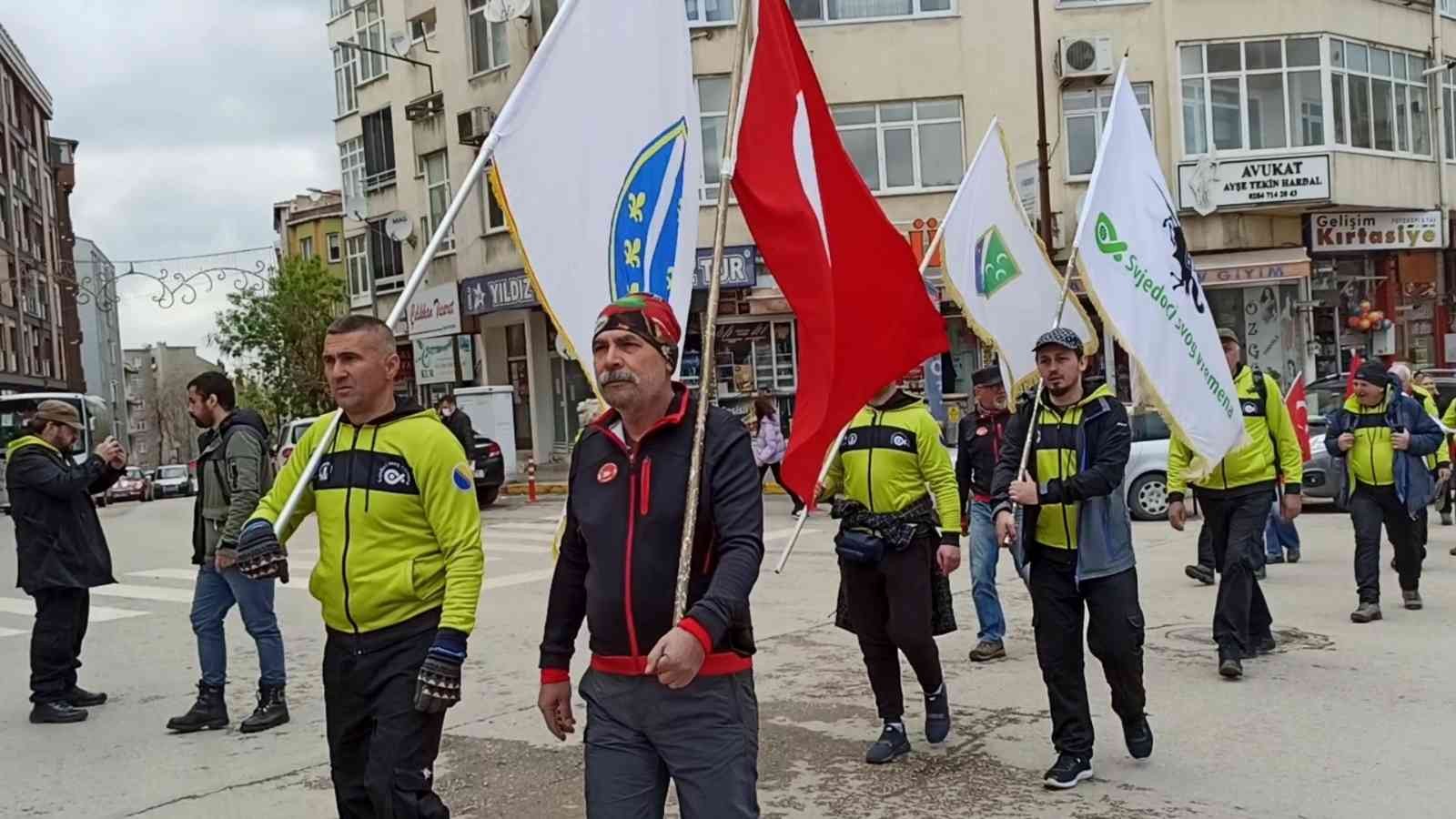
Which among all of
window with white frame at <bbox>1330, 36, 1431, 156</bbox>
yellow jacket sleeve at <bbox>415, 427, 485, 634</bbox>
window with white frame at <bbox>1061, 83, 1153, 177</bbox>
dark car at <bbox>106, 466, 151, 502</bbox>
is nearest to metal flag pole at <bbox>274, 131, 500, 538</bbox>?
yellow jacket sleeve at <bbox>415, 427, 485, 634</bbox>

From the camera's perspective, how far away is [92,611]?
12852 millimetres

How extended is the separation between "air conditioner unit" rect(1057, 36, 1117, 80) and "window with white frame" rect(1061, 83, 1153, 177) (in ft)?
2.07

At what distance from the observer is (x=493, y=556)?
16.2 meters

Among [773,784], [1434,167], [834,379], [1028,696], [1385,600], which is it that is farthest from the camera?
[1434,167]

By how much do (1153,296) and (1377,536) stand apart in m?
3.38

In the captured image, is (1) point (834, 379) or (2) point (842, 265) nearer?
(1) point (834, 379)

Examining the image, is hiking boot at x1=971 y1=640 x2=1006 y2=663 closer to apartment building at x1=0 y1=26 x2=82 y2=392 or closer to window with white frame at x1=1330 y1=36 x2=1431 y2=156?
window with white frame at x1=1330 y1=36 x2=1431 y2=156

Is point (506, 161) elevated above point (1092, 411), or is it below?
above

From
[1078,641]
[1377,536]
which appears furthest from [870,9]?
[1078,641]

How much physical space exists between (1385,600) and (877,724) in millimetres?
5282

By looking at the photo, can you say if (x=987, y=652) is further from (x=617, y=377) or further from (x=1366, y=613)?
(x=617, y=377)

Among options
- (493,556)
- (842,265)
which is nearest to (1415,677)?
(842,265)

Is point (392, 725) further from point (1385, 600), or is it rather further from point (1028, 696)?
point (1385, 600)

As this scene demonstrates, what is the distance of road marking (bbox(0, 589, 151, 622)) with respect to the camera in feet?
40.8
